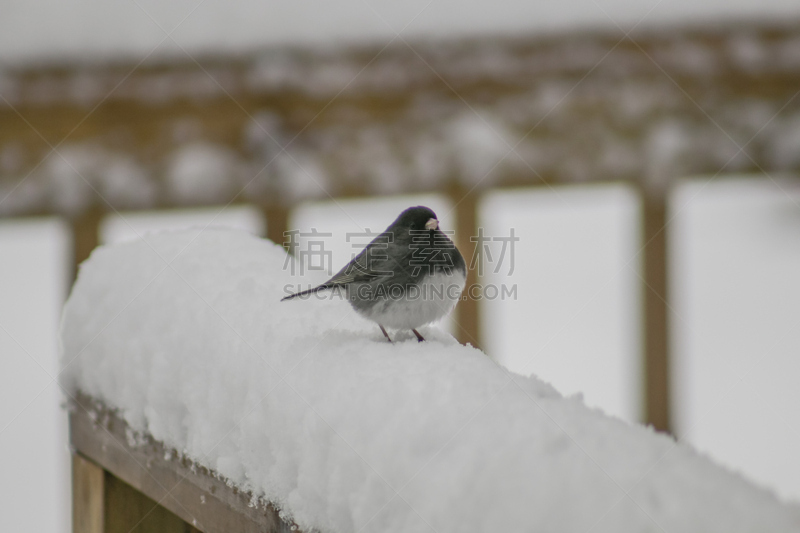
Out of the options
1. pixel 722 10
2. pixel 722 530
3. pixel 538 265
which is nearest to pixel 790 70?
pixel 722 10

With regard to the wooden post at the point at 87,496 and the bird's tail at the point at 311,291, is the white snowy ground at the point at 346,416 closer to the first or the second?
the bird's tail at the point at 311,291

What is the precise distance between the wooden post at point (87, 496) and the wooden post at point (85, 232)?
1332 millimetres

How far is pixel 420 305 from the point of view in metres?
1.24

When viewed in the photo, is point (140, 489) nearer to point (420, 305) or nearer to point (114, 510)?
point (114, 510)

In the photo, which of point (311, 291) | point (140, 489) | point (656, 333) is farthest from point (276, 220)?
point (656, 333)

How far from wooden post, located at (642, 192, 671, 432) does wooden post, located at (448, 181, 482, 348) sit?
76 cm

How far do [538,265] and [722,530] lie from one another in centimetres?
264

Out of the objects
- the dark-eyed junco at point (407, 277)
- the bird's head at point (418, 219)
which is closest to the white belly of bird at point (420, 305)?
the dark-eyed junco at point (407, 277)

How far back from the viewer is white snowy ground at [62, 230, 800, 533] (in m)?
0.51

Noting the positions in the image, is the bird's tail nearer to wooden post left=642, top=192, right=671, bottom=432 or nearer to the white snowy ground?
the white snowy ground

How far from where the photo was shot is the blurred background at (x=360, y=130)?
2146 mm

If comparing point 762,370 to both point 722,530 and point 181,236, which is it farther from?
point 722,530

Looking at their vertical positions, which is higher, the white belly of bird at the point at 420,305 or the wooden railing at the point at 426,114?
the wooden railing at the point at 426,114

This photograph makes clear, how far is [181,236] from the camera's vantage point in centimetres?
124
